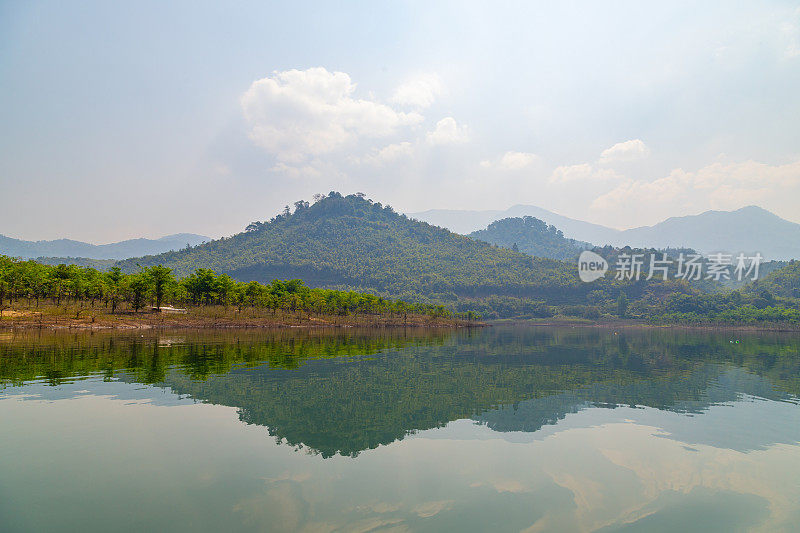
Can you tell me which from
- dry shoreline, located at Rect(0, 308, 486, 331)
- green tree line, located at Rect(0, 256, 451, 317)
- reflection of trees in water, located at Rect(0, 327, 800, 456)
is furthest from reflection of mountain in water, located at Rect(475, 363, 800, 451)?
green tree line, located at Rect(0, 256, 451, 317)

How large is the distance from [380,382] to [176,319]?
77.8 meters

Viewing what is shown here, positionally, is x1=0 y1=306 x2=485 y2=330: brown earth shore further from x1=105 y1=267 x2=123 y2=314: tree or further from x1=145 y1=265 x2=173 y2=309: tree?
x1=145 y1=265 x2=173 y2=309: tree

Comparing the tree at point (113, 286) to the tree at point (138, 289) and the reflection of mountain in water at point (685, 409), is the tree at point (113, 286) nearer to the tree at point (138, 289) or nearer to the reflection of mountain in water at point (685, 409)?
the tree at point (138, 289)

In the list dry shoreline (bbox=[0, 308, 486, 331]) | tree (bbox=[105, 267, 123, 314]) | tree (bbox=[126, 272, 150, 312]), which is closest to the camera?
dry shoreline (bbox=[0, 308, 486, 331])

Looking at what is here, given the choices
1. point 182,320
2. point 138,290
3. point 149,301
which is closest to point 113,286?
point 138,290

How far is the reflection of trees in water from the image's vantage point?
21484 millimetres

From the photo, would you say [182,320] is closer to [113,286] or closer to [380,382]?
[113,286]

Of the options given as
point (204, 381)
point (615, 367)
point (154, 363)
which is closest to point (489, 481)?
point (204, 381)

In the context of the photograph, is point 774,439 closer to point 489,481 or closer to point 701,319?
point 489,481

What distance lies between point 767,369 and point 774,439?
37.1 meters

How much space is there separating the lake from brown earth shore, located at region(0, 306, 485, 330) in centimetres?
4856

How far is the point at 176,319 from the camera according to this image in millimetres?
93125

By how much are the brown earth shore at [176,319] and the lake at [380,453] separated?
1912 inches

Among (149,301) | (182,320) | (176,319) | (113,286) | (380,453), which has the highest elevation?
(113,286)
